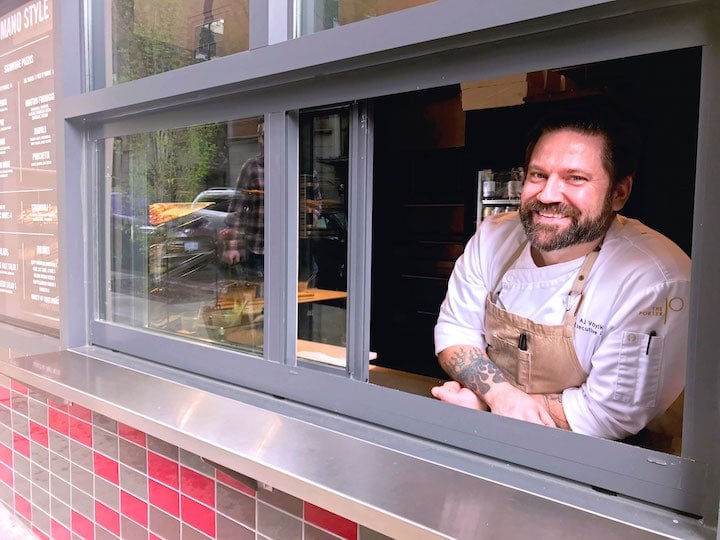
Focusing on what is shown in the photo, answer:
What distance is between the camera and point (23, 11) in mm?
2570

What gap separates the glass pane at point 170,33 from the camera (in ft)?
5.46

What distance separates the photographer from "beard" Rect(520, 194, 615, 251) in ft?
4.56

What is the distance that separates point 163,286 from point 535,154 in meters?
1.30

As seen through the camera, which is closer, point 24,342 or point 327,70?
point 327,70

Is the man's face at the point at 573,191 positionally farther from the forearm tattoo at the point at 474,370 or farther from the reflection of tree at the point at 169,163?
the reflection of tree at the point at 169,163

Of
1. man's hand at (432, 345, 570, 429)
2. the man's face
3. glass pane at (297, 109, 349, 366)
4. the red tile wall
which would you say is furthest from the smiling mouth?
the red tile wall

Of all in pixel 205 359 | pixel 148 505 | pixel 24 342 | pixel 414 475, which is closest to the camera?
pixel 414 475

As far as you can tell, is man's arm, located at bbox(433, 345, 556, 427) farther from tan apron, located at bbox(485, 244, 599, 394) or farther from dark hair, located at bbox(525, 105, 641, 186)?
dark hair, located at bbox(525, 105, 641, 186)

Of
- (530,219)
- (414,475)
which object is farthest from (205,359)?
(530,219)

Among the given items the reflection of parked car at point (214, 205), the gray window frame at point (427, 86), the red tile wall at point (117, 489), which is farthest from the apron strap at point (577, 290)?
the reflection of parked car at point (214, 205)

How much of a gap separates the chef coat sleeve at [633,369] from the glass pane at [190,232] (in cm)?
85

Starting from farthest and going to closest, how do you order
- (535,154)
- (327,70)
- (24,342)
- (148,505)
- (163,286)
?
(24,342), (163,286), (148,505), (535,154), (327,70)

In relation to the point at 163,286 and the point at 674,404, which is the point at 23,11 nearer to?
the point at 163,286

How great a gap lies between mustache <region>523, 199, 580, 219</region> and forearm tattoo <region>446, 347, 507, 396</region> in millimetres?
403
